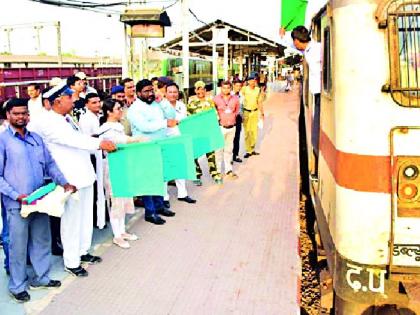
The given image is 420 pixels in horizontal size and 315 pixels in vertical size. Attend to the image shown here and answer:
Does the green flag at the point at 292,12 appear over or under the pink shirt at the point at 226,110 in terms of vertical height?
over

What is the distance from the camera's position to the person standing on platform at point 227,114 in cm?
881

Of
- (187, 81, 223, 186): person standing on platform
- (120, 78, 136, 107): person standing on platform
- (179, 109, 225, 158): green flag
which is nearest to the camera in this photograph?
(120, 78, 136, 107): person standing on platform

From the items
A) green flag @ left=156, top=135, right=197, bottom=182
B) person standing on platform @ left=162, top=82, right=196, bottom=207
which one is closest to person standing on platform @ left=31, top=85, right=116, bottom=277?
green flag @ left=156, top=135, right=197, bottom=182

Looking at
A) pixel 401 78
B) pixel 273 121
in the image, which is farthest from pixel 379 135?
pixel 273 121

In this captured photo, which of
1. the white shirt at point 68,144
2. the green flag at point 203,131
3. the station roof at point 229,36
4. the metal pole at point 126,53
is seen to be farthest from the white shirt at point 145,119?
the station roof at point 229,36

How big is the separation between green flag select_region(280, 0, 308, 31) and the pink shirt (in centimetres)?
243

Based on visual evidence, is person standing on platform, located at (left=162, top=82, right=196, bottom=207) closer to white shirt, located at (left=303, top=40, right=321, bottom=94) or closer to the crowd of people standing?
the crowd of people standing

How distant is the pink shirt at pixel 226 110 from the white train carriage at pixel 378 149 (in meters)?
5.53

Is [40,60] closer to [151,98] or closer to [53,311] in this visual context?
[151,98]

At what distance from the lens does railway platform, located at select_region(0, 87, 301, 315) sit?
4.18 meters

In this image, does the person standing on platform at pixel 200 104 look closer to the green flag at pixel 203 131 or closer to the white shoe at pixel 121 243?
the green flag at pixel 203 131

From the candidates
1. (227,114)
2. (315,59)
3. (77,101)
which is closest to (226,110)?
(227,114)

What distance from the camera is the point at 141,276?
4.78 m

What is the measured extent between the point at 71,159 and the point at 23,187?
0.64m
